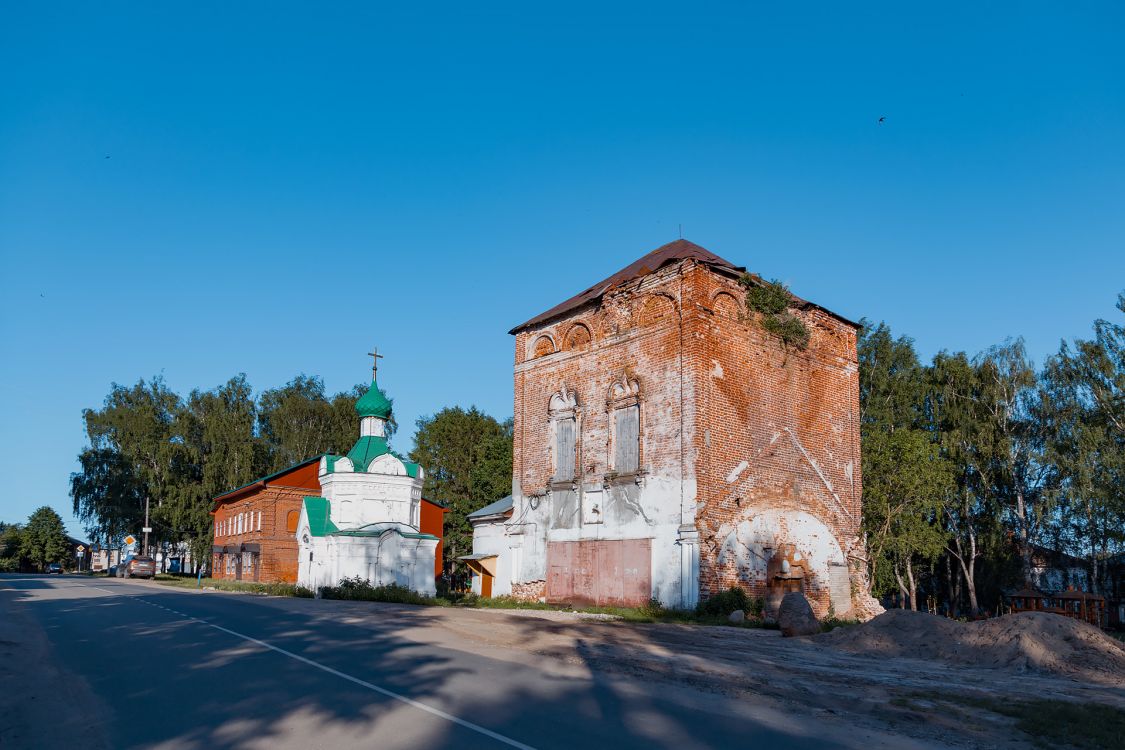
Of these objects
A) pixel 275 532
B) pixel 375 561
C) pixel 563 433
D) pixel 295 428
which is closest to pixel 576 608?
pixel 563 433

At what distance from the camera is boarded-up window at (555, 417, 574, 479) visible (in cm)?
2525

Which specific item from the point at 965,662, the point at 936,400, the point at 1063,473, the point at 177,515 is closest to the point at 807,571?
the point at 965,662

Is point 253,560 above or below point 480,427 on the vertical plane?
below

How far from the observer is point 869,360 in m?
39.4

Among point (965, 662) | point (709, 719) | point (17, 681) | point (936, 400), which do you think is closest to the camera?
point (709, 719)

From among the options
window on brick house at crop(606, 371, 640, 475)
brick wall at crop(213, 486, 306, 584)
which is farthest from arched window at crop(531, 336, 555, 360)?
brick wall at crop(213, 486, 306, 584)

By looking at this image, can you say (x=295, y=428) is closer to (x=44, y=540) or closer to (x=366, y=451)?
(x=366, y=451)

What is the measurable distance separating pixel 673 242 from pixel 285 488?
27.2 m

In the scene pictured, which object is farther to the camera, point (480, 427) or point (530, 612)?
point (480, 427)

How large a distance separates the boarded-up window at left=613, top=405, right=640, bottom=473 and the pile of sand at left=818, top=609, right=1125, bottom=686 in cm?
871

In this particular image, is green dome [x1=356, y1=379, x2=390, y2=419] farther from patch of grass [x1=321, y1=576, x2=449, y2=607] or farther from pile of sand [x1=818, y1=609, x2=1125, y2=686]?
pile of sand [x1=818, y1=609, x2=1125, y2=686]

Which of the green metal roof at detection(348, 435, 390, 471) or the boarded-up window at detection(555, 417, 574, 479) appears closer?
the boarded-up window at detection(555, 417, 574, 479)

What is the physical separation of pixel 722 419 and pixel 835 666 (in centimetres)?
1082

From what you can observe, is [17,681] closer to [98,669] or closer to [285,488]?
[98,669]
